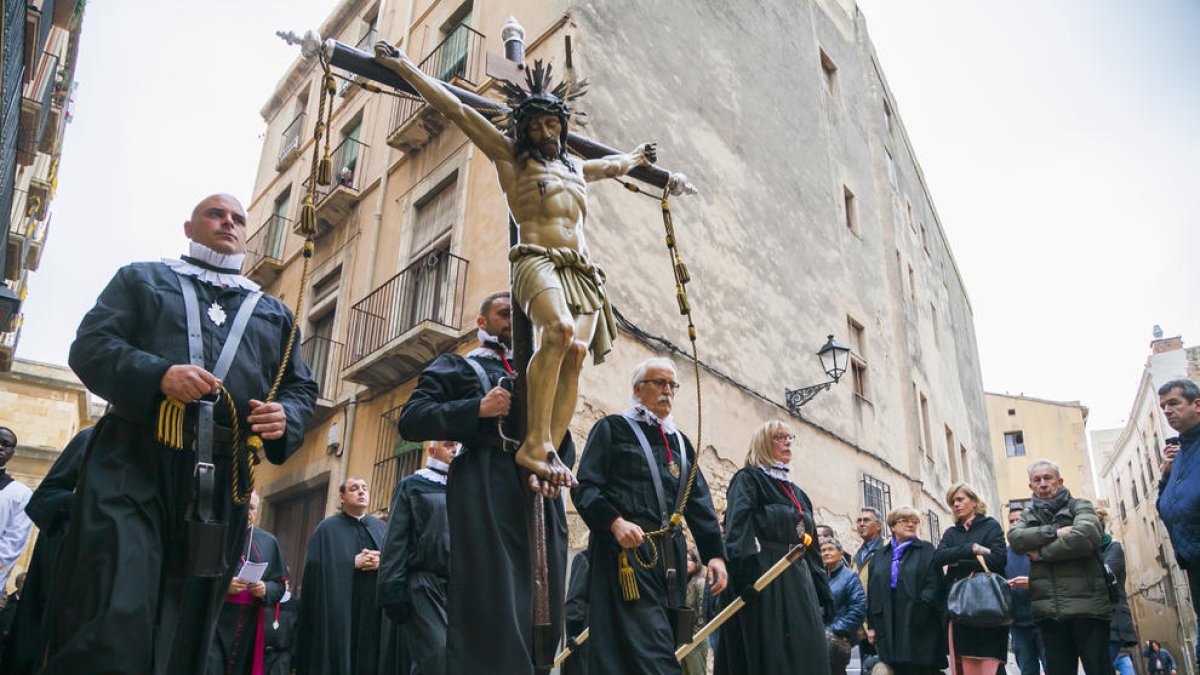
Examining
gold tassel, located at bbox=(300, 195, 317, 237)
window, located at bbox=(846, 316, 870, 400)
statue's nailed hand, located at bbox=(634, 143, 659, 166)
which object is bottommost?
gold tassel, located at bbox=(300, 195, 317, 237)

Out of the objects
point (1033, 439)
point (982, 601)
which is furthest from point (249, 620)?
point (1033, 439)

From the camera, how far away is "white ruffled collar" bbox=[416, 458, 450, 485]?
6090 millimetres

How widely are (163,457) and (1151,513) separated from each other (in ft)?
137

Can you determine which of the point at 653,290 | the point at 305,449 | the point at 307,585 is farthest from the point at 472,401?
the point at 305,449

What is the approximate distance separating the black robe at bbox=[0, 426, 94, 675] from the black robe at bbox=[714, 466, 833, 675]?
12.3ft

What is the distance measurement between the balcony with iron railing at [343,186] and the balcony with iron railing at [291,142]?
9.54 ft

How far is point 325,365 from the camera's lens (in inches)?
604

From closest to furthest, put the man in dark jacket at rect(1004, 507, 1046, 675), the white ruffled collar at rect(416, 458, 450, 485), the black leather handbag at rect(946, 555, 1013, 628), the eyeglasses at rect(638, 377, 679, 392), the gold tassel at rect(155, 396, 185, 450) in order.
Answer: the gold tassel at rect(155, 396, 185, 450) < the eyeglasses at rect(638, 377, 679, 392) < the white ruffled collar at rect(416, 458, 450, 485) < the black leather handbag at rect(946, 555, 1013, 628) < the man in dark jacket at rect(1004, 507, 1046, 675)

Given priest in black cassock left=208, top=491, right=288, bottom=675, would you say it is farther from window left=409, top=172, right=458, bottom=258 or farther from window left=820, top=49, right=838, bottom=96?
window left=820, top=49, right=838, bottom=96

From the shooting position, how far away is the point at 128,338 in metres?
3.24

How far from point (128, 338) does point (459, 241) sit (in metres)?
9.43

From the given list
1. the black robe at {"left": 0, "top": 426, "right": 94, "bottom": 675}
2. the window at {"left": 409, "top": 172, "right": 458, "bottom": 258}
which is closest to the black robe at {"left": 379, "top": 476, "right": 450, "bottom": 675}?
the black robe at {"left": 0, "top": 426, "right": 94, "bottom": 675}

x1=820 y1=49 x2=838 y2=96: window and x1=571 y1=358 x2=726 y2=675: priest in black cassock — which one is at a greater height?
x1=820 y1=49 x2=838 y2=96: window

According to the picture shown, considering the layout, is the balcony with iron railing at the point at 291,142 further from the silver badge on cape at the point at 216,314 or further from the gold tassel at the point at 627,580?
the silver badge on cape at the point at 216,314
